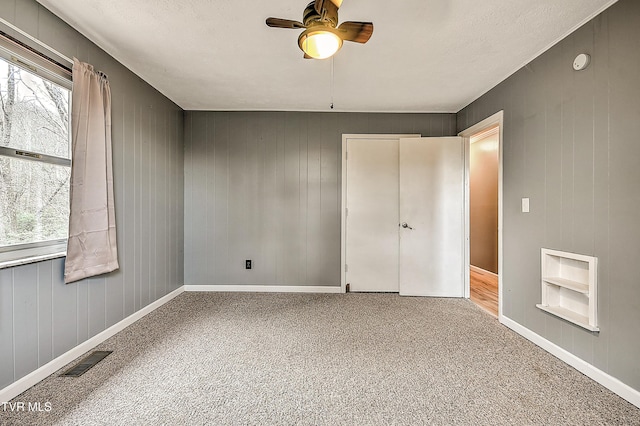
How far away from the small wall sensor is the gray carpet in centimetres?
216

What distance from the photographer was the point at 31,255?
1.82 metres

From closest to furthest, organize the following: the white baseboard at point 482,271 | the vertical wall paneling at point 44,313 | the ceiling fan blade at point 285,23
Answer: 1. the ceiling fan blade at point 285,23
2. the vertical wall paneling at point 44,313
3. the white baseboard at point 482,271

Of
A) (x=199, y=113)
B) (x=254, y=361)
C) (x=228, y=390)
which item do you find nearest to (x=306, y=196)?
(x=199, y=113)

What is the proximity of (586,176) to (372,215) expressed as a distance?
2.21m

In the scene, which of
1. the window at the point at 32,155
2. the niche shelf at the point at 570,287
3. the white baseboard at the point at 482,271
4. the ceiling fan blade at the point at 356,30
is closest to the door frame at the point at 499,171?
the niche shelf at the point at 570,287

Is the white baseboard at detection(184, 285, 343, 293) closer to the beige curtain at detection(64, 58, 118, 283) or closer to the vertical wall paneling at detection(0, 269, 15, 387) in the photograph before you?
the beige curtain at detection(64, 58, 118, 283)

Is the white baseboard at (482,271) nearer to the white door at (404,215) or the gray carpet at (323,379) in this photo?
the white door at (404,215)

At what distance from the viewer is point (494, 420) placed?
152 centimetres

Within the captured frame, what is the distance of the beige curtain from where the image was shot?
2031 millimetres

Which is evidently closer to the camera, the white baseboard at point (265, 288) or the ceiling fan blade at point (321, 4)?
the ceiling fan blade at point (321, 4)

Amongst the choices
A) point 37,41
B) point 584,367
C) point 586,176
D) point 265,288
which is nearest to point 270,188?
point 265,288

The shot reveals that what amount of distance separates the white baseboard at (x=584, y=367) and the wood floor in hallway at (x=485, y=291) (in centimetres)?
58

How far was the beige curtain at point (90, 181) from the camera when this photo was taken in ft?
6.66

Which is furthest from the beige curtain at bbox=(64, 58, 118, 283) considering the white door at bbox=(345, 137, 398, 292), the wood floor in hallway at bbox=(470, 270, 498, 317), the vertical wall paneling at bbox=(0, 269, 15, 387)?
the wood floor in hallway at bbox=(470, 270, 498, 317)
